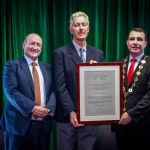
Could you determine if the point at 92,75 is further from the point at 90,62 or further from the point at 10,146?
the point at 10,146

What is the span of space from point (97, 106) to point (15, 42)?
1.39 m

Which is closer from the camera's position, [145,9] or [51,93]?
[51,93]

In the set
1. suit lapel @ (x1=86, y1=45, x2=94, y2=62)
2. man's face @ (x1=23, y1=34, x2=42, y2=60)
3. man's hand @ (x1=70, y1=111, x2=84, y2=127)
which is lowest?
man's hand @ (x1=70, y1=111, x2=84, y2=127)

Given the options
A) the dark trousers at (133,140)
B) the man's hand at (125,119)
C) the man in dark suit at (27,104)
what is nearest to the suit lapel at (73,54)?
the man in dark suit at (27,104)

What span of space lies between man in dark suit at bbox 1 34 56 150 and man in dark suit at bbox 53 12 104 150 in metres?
0.14

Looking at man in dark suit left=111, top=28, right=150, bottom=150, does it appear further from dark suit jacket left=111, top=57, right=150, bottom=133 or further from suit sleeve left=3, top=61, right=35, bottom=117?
suit sleeve left=3, top=61, right=35, bottom=117

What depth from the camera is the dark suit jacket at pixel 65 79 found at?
2.22 m

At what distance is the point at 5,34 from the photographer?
3.09 metres

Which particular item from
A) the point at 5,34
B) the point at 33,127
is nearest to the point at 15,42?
the point at 5,34

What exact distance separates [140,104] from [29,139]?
1018 millimetres

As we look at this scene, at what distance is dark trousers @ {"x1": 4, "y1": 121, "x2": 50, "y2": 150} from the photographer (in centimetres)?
230

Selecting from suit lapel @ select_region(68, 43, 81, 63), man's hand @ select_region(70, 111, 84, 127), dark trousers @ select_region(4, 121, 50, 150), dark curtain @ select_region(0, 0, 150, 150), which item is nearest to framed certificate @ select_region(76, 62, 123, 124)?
man's hand @ select_region(70, 111, 84, 127)

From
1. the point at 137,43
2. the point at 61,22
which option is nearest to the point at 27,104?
the point at 137,43

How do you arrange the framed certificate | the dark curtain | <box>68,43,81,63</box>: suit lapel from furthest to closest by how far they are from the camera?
the dark curtain → <box>68,43,81,63</box>: suit lapel → the framed certificate
